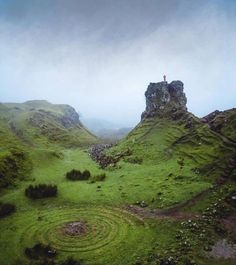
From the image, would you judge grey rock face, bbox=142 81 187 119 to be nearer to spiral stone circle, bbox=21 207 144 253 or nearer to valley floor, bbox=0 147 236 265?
valley floor, bbox=0 147 236 265

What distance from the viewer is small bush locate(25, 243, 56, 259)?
3300cm

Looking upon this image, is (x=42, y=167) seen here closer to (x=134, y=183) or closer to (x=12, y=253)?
(x=134, y=183)

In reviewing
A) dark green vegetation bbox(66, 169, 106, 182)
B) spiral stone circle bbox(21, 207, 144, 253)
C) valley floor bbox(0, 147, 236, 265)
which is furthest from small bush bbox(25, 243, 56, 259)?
dark green vegetation bbox(66, 169, 106, 182)

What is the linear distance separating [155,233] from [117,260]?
7672mm

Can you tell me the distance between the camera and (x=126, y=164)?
76.5 m

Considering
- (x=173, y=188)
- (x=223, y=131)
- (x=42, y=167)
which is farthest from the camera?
(x=223, y=131)

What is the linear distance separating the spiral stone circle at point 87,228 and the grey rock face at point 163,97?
84988mm

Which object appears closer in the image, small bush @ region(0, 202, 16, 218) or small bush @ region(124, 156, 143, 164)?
small bush @ region(0, 202, 16, 218)

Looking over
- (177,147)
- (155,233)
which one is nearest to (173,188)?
(155,233)

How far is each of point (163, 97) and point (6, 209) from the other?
98113mm

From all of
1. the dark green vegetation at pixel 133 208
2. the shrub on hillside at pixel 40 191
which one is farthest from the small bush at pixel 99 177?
the shrub on hillside at pixel 40 191

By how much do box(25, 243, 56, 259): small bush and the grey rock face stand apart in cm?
9582

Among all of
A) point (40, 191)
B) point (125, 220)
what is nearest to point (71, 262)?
point (125, 220)

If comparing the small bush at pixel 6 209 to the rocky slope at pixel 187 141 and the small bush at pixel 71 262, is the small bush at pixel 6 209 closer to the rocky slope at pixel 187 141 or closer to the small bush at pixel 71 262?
the small bush at pixel 71 262
